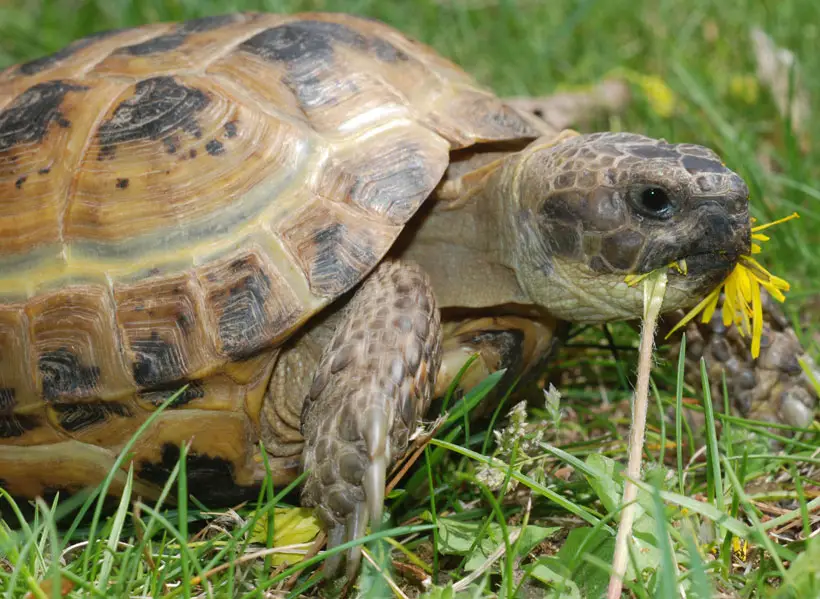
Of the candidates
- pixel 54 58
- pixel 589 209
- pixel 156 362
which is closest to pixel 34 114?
pixel 54 58

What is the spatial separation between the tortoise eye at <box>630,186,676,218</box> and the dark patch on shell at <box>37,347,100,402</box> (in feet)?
5.92

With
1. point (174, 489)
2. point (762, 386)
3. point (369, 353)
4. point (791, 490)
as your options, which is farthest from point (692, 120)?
point (174, 489)

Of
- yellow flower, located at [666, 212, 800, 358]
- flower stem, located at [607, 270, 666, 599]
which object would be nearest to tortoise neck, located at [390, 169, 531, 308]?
flower stem, located at [607, 270, 666, 599]

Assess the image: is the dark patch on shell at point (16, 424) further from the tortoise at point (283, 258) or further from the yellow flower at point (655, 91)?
the yellow flower at point (655, 91)

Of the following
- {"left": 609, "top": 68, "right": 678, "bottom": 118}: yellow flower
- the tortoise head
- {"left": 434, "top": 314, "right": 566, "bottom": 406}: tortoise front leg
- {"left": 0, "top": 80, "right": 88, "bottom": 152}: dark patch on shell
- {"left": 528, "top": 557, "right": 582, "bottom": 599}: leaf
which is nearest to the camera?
{"left": 528, "top": 557, "right": 582, "bottom": 599}: leaf

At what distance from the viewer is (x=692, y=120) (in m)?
5.18

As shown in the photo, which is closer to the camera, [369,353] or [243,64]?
[369,353]

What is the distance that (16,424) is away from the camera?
9.22 feet

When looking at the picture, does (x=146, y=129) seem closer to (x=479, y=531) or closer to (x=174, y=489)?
(x=174, y=489)

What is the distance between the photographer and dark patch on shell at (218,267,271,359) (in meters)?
2.66

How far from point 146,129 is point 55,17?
175 inches

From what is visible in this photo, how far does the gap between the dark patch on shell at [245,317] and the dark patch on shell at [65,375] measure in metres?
0.45

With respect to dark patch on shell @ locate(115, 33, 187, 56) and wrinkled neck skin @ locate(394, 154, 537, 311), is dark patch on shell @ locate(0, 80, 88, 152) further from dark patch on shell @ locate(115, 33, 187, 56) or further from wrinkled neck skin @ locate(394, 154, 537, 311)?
wrinkled neck skin @ locate(394, 154, 537, 311)

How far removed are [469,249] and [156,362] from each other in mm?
1212
